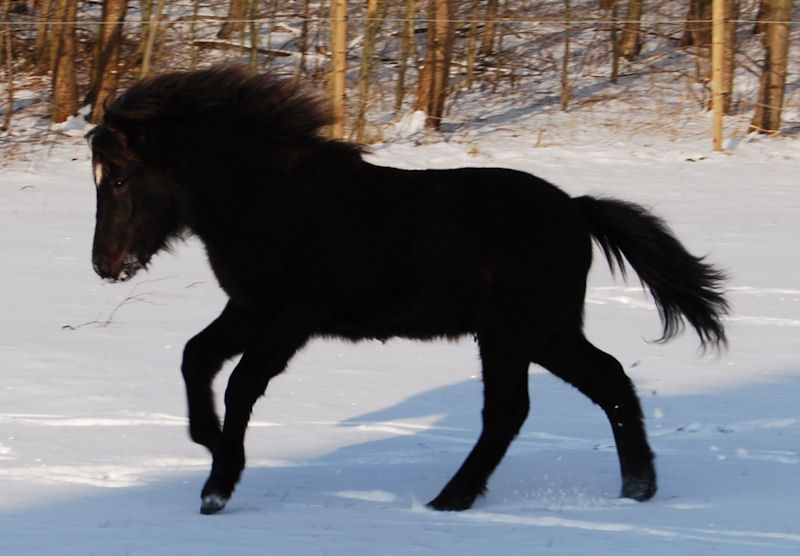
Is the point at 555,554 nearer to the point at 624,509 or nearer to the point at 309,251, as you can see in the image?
the point at 624,509

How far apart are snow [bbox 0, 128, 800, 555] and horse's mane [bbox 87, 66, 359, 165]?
5.59 feet

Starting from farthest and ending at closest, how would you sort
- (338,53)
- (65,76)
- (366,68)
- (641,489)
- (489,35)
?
(489,35), (65,76), (366,68), (338,53), (641,489)

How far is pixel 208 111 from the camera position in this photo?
5.48 metres

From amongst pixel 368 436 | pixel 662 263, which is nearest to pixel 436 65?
pixel 368 436

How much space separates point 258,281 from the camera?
513cm

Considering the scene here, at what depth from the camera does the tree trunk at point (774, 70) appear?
64.7 ft

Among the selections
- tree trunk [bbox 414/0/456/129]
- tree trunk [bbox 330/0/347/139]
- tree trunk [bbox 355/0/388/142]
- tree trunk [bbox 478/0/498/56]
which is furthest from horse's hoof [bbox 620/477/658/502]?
tree trunk [bbox 478/0/498/56]

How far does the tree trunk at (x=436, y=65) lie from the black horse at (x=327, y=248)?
15.6 m

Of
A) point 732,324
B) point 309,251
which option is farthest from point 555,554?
point 732,324

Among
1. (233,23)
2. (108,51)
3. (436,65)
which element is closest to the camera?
(108,51)

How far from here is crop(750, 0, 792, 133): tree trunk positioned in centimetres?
1972

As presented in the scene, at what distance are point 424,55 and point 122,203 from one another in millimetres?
20579

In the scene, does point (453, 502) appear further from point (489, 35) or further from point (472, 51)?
point (489, 35)

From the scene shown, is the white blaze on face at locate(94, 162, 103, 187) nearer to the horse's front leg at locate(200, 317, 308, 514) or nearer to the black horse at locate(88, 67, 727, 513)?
the black horse at locate(88, 67, 727, 513)
